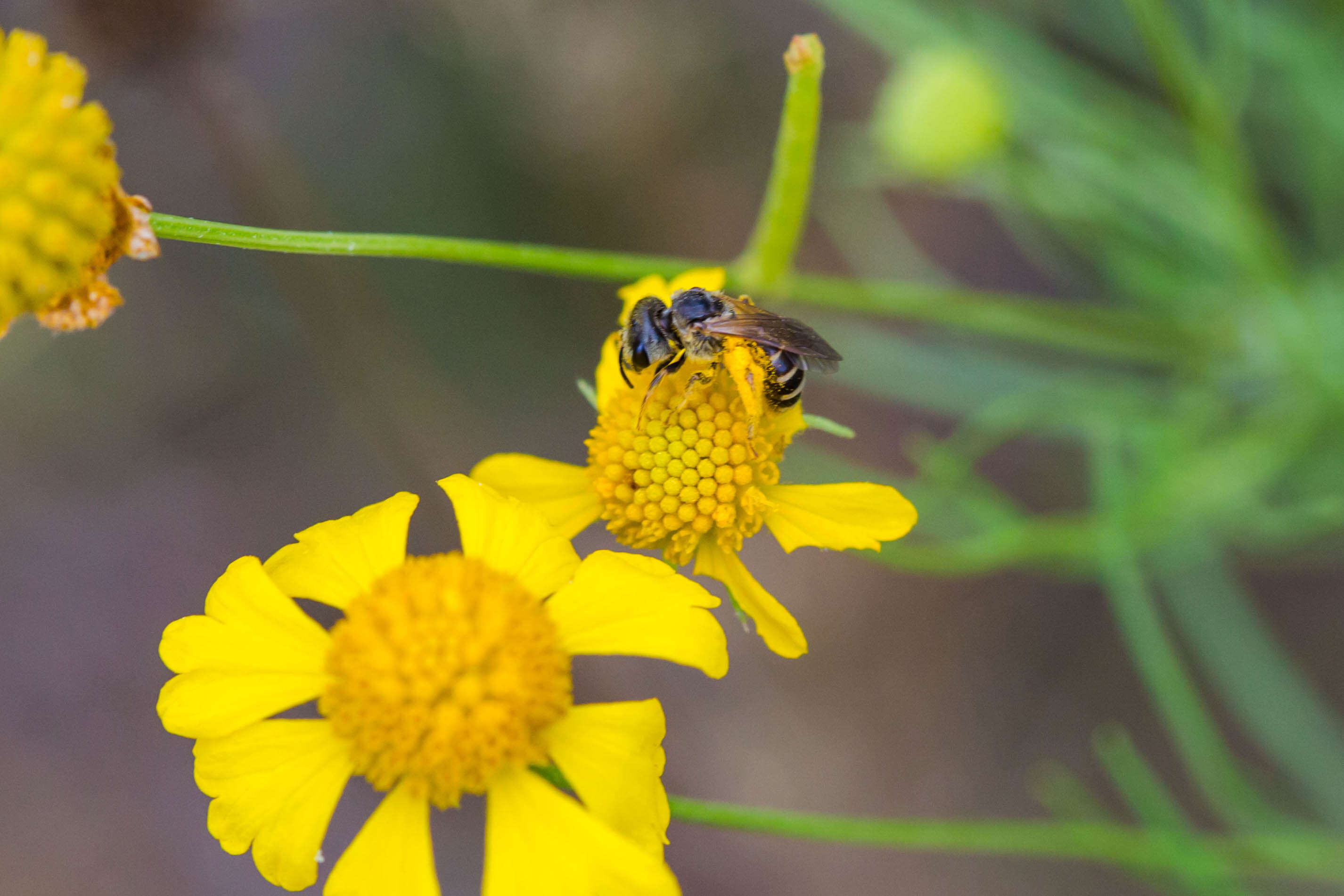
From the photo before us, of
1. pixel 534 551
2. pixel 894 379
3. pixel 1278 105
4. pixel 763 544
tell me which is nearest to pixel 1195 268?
pixel 1278 105

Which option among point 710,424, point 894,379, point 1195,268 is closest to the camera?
point 710,424

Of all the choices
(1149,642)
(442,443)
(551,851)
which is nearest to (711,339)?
(551,851)

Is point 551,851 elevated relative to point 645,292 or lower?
lower

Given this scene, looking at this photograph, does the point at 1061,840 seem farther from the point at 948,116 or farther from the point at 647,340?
the point at 948,116

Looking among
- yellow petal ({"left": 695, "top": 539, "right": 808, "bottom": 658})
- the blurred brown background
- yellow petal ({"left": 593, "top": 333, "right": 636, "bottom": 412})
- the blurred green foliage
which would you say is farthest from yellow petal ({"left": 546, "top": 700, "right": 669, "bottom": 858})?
the blurred brown background

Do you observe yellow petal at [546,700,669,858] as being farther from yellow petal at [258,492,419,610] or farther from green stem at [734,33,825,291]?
green stem at [734,33,825,291]

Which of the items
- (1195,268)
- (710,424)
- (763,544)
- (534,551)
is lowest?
(534,551)

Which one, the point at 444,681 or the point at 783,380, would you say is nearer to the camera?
the point at 444,681

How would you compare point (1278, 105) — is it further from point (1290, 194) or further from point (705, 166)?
point (705, 166)
